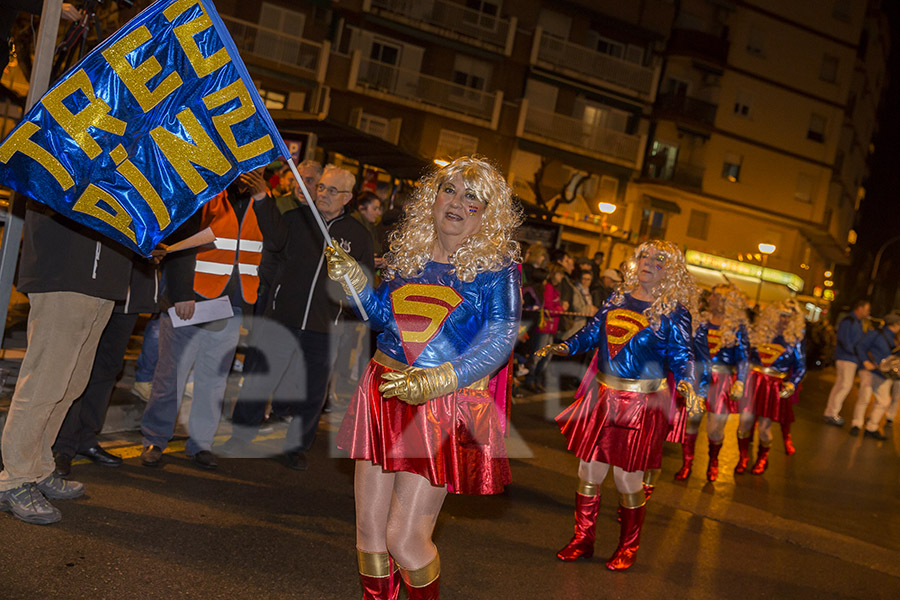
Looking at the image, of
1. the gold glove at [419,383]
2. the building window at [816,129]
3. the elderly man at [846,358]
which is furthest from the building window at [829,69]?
the gold glove at [419,383]

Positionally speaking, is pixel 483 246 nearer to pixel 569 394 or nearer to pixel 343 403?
pixel 343 403

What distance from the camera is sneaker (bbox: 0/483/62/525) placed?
4.30 meters

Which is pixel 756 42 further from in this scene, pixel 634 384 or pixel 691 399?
pixel 691 399

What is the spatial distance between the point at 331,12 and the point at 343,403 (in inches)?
911

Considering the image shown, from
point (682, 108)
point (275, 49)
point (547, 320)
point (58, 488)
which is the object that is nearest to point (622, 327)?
point (58, 488)

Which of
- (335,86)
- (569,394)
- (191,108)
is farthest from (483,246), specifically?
(335,86)

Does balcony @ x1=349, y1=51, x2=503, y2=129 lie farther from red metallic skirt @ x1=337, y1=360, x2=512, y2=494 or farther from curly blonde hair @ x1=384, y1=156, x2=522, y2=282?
red metallic skirt @ x1=337, y1=360, x2=512, y2=494

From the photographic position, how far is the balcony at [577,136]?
3244cm

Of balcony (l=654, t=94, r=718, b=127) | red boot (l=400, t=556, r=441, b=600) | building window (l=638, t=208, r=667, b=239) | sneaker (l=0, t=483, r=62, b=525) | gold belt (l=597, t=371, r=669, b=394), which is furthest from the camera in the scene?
building window (l=638, t=208, r=667, b=239)

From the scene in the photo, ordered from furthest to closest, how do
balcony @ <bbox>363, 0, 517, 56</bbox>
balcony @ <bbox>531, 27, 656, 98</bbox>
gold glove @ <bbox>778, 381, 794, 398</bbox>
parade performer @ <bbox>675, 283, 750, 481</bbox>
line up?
balcony @ <bbox>531, 27, 656, 98</bbox>
balcony @ <bbox>363, 0, 517, 56</bbox>
gold glove @ <bbox>778, 381, 794, 398</bbox>
parade performer @ <bbox>675, 283, 750, 481</bbox>

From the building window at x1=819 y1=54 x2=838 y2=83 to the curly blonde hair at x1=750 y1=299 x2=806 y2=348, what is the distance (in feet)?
114

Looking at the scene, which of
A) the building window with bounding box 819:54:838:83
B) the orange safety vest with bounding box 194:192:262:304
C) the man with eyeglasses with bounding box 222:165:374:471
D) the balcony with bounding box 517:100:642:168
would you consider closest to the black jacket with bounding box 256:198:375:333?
the man with eyeglasses with bounding box 222:165:374:471

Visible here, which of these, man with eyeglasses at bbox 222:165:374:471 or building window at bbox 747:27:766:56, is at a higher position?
building window at bbox 747:27:766:56

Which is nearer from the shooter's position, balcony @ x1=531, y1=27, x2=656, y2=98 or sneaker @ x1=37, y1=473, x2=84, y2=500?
sneaker @ x1=37, y1=473, x2=84, y2=500
